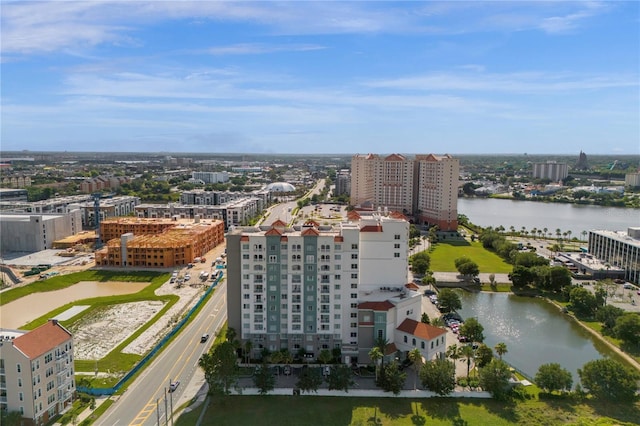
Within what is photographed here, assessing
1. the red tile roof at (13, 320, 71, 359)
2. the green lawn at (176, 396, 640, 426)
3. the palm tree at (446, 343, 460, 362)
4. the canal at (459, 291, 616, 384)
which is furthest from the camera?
the canal at (459, 291, 616, 384)

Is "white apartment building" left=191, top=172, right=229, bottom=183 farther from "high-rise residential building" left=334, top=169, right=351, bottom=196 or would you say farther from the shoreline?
the shoreline

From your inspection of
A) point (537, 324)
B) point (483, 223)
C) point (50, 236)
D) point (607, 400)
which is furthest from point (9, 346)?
point (483, 223)

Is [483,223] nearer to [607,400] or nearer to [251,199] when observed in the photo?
[251,199]

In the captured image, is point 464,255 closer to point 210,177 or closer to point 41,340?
point 41,340

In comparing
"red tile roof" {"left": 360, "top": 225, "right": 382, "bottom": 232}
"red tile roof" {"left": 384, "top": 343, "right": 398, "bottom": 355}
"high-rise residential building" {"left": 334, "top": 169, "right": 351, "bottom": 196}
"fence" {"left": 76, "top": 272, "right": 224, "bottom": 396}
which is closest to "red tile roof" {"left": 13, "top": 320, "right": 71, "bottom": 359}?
"fence" {"left": 76, "top": 272, "right": 224, "bottom": 396}

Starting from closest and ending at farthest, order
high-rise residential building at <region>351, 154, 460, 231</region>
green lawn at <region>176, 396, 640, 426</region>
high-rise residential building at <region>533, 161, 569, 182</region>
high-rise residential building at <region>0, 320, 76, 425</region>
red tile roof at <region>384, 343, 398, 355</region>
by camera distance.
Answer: high-rise residential building at <region>0, 320, 76, 425</region> < green lawn at <region>176, 396, 640, 426</region> < red tile roof at <region>384, 343, 398, 355</region> < high-rise residential building at <region>351, 154, 460, 231</region> < high-rise residential building at <region>533, 161, 569, 182</region>
